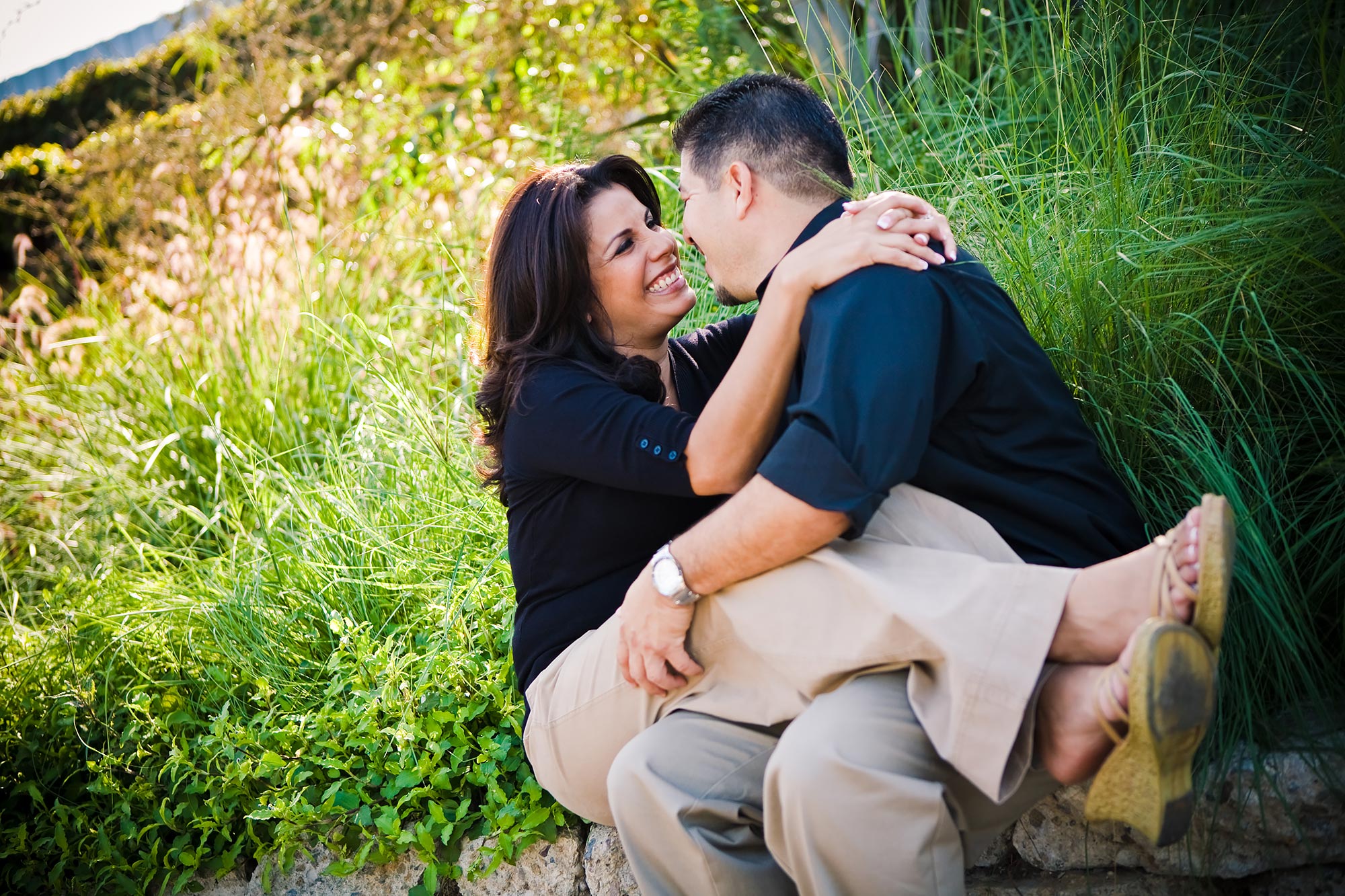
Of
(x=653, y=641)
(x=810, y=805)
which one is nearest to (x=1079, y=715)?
(x=810, y=805)

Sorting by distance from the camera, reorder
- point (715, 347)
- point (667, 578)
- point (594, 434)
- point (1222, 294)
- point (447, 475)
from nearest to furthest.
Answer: point (667, 578) → point (594, 434) → point (1222, 294) → point (715, 347) → point (447, 475)

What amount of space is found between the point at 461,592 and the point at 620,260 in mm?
1157

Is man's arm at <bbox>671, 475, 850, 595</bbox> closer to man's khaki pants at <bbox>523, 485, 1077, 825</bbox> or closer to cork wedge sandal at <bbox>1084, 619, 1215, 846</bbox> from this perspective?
man's khaki pants at <bbox>523, 485, 1077, 825</bbox>

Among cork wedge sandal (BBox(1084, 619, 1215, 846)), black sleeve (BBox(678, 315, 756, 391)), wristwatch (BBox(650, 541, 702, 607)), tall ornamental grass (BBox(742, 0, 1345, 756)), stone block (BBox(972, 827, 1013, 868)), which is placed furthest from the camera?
black sleeve (BBox(678, 315, 756, 391))

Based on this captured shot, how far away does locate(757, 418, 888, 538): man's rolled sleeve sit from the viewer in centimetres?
180

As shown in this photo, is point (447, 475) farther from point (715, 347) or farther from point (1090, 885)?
point (1090, 885)

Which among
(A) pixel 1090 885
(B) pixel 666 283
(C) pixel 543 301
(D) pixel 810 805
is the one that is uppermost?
(C) pixel 543 301

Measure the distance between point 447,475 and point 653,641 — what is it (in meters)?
1.70

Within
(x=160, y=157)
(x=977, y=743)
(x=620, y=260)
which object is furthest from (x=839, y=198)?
(x=160, y=157)

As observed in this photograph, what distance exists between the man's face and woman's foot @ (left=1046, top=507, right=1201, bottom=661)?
3.24ft

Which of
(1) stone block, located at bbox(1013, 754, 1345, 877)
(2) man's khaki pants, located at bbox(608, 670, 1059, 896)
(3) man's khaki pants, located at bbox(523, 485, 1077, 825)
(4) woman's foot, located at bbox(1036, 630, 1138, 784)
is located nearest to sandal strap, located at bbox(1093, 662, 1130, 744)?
(4) woman's foot, located at bbox(1036, 630, 1138, 784)

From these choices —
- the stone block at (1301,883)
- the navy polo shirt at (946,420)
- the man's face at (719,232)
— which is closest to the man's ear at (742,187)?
the man's face at (719,232)

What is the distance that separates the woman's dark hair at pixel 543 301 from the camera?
2.47 m

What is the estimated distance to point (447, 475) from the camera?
3.54 m
